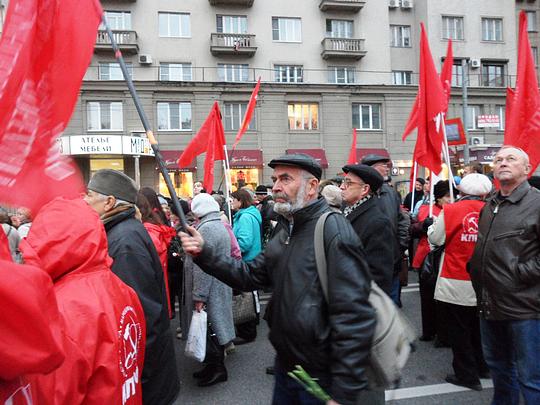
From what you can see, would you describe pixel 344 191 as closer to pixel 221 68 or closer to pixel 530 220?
pixel 530 220

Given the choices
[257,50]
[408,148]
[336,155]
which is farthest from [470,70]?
[257,50]

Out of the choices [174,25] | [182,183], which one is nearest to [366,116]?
[182,183]

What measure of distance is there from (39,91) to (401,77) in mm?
29469

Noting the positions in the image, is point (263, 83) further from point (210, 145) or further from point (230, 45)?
point (210, 145)

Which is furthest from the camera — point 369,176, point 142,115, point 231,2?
point 231,2

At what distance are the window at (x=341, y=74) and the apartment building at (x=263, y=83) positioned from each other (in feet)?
0.19

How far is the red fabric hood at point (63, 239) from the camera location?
1.63 metres

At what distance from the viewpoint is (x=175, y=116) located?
2423 centimetres

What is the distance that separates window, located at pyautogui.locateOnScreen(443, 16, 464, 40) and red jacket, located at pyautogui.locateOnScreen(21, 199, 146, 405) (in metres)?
30.8

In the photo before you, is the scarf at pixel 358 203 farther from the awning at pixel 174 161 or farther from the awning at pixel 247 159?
the awning at pixel 247 159

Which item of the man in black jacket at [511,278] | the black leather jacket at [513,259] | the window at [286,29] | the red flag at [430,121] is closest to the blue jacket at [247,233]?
the red flag at [430,121]

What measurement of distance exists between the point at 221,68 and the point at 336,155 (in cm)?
809

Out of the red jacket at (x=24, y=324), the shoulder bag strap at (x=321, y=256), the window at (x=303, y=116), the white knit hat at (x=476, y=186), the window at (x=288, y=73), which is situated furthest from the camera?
the window at (x=288, y=73)

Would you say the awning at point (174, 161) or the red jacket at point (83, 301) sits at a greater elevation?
the awning at point (174, 161)
